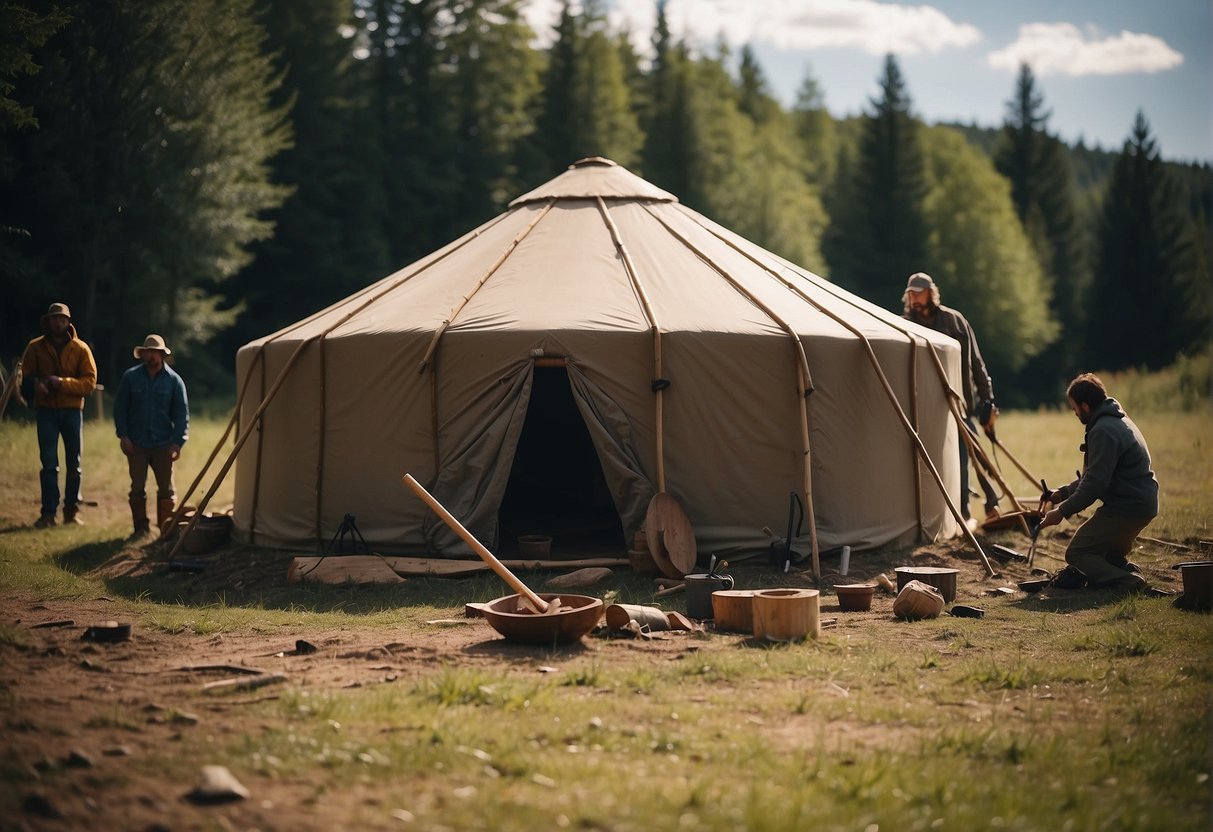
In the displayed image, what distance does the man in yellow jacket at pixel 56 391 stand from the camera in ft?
32.0

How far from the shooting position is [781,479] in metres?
8.28

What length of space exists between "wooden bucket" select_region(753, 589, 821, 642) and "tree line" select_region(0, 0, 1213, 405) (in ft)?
24.4

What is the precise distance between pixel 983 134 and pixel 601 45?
291 ft

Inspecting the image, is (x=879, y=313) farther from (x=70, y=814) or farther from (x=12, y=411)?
(x=12, y=411)

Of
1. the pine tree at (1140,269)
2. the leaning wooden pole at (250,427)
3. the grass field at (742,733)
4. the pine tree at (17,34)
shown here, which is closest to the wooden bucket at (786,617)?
the grass field at (742,733)

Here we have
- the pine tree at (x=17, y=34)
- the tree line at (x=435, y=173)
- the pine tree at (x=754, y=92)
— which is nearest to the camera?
the pine tree at (x=17, y=34)

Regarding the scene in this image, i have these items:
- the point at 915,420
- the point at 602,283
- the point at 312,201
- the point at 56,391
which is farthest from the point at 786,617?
the point at 312,201

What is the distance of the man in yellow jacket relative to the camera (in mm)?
9758

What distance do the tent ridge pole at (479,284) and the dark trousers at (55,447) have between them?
3439 mm

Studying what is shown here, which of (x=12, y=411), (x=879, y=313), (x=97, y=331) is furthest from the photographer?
(x=97, y=331)

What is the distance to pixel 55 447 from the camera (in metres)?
10.0

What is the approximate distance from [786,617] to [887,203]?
35702 millimetres

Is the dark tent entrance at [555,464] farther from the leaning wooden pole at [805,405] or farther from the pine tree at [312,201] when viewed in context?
the pine tree at [312,201]

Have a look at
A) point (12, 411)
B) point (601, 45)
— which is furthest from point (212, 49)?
point (601, 45)
